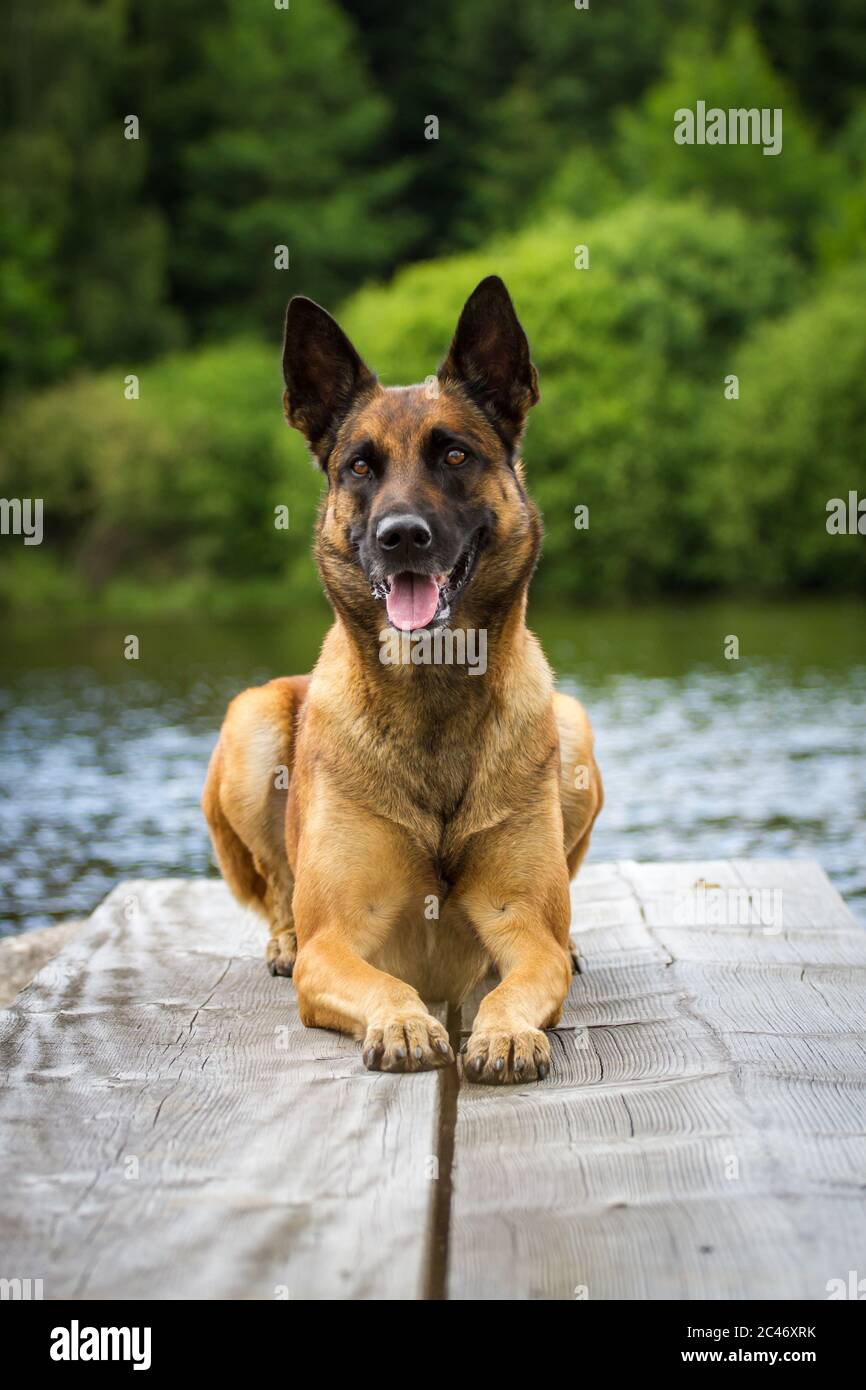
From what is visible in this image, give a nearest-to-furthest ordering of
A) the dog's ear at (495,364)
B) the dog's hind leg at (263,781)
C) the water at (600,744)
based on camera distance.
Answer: the dog's ear at (495,364)
the dog's hind leg at (263,781)
the water at (600,744)

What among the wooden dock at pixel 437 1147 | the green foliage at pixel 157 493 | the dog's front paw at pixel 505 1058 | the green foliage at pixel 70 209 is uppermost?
the green foliage at pixel 70 209

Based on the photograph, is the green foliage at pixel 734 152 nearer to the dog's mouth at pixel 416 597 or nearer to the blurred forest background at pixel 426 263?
the blurred forest background at pixel 426 263

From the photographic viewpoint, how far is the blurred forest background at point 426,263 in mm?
37906

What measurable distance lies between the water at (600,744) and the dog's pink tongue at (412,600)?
5.65m

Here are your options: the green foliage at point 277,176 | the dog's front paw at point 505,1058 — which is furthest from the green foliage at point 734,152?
the dog's front paw at point 505,1058

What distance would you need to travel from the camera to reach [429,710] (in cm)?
412

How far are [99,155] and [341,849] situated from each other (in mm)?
46730

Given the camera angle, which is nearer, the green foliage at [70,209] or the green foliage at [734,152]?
the green foliage at [70,209]

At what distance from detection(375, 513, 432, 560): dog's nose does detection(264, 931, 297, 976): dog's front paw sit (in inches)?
54.7

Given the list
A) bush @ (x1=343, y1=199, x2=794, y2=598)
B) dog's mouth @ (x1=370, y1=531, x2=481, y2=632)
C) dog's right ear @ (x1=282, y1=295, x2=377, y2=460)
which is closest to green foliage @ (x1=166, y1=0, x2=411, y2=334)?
bush @ (x1=343, y1=199, x2=794, y2=598)

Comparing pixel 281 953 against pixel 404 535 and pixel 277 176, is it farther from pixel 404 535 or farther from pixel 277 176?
pixel 277 176

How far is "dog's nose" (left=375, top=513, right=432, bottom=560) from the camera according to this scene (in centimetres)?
397

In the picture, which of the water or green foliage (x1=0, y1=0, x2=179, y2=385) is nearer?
the water

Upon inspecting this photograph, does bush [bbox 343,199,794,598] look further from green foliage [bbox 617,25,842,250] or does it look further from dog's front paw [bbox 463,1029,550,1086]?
dog's front paw [bbox 463,1029,550,1086]
